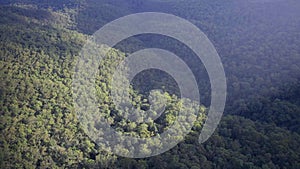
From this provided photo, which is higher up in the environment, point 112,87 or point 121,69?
point 121,69

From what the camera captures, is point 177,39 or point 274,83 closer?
point 274,83

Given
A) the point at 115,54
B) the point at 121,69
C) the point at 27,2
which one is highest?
the point at 27,2

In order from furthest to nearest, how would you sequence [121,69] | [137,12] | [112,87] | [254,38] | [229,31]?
1. [137,12]
2. [229,31]
3. [254,38]
4. [121,69]
5. [112,87]

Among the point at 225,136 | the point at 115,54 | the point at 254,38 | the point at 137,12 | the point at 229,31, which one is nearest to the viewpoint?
the point at 225,136

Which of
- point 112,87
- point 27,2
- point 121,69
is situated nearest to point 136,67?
point 121,69

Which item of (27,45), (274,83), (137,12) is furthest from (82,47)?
(137,12)

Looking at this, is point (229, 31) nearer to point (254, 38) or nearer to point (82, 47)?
point (254, 38)

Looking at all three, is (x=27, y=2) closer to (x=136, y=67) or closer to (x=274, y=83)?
(x=136, y=67)
